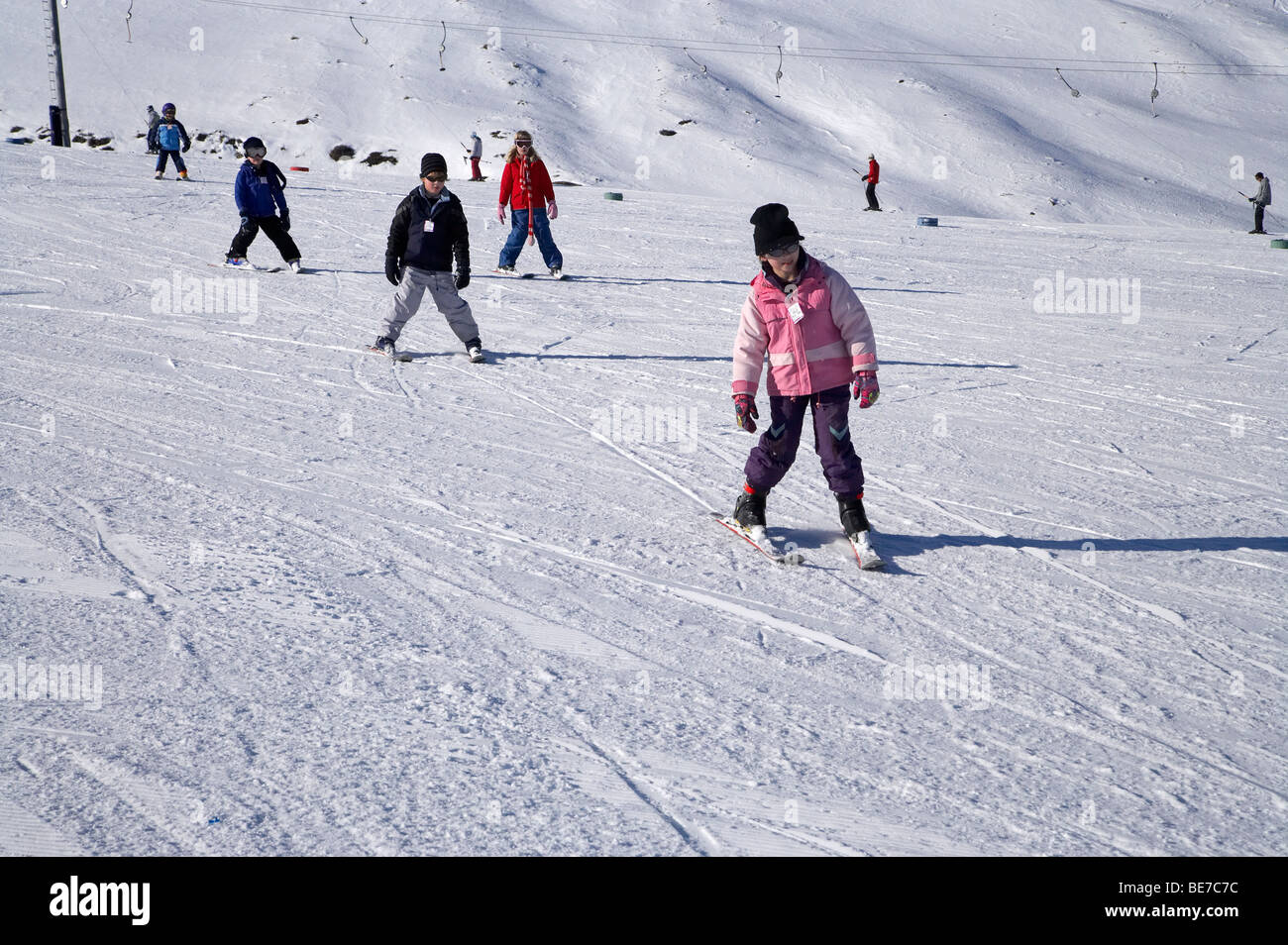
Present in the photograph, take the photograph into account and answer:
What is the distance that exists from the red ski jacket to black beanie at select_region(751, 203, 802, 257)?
785 cm

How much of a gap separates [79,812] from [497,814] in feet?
3.37

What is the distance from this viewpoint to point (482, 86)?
147ft

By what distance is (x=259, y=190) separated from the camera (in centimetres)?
1121

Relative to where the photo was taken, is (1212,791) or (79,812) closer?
(79,812)

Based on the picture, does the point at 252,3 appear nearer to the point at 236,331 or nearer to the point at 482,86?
the point at 482,86

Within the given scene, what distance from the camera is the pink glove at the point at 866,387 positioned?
427 centimetres

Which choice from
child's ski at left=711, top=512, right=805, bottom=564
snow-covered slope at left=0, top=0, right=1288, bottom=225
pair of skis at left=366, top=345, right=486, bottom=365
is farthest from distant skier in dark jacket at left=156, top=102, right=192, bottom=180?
snow-covered slope at left=0, top=0, right=1288, bottom=225

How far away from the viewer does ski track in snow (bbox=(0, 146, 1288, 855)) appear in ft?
9.04

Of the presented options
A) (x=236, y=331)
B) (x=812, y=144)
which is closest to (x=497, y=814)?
(x=236, y=331)

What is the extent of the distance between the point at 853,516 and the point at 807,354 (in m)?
0.75

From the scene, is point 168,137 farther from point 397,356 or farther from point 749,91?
point 749,91

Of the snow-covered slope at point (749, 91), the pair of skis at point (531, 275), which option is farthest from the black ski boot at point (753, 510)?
the snow-covered slope at point (749, 91)

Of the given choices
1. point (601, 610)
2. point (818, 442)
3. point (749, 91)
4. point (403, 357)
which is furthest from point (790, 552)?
point (749, 91)

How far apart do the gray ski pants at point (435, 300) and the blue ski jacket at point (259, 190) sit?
13.2 feet
